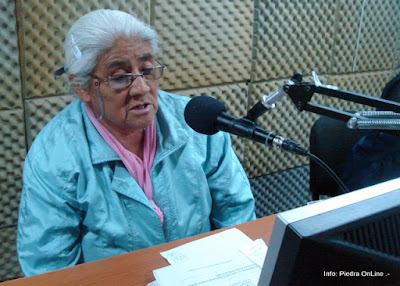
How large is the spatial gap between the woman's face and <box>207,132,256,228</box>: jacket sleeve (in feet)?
0.89

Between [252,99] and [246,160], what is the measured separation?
336 millimetres

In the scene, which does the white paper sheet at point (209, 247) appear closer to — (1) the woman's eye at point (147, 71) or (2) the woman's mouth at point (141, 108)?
(2) the woman's mouth at point (141, 108)

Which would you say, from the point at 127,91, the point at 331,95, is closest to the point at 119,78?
the point at 127,91

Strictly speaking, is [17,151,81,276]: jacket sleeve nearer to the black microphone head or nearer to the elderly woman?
the elderly woman

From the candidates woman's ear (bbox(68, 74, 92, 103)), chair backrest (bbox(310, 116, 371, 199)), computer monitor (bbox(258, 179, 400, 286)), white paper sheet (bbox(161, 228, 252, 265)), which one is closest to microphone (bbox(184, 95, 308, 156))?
computer monitor (bbox(258, 179, 400, 286))

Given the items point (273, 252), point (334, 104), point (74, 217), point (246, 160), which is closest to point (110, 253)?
point (74, 217)

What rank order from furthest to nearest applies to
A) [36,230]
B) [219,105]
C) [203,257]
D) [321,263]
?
[36,230]
[203,257]
[219,105]
[321,263]

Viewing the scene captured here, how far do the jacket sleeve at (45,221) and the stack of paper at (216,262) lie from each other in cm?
32

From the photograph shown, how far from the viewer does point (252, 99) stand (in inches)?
87.9

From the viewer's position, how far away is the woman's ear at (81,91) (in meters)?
1.32

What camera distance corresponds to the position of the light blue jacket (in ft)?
3.98

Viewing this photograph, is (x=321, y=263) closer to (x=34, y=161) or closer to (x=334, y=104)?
(x=34, y=161)

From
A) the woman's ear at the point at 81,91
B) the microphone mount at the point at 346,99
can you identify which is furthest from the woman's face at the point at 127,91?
the microphone mount at the point at 346,99

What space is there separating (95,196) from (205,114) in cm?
55
